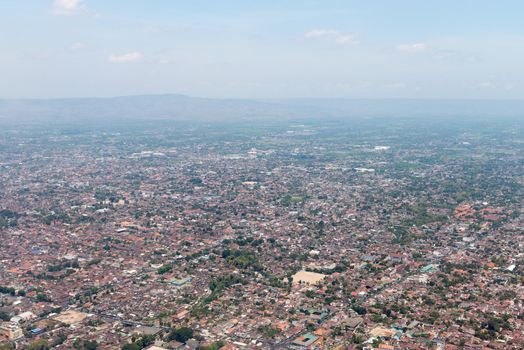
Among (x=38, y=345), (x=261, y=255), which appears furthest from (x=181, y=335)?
(x=261, y=255)

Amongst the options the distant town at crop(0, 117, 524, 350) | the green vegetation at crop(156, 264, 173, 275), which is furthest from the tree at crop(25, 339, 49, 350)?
the green vegetation at crop(156, 264, 173, 275)

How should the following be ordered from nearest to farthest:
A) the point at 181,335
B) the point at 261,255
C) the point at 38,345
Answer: the point at 38,345, the point at 181,335, the point at 261,255

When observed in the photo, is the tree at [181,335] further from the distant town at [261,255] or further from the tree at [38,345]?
the tree at [38,345]

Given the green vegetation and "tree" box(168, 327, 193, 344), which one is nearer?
"tree" box(168, 327, 193, 344)

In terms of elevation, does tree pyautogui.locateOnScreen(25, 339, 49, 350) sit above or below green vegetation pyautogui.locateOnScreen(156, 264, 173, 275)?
below

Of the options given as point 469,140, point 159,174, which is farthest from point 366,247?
point 469,140

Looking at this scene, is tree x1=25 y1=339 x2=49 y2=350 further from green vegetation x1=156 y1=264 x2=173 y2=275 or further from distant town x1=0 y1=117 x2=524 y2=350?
green vegetation x1=156 y1=264 x2=173 y2=275

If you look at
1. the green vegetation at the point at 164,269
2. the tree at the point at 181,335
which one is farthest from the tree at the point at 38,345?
the green vegetation at the point at 164,269

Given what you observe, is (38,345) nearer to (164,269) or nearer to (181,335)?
(181,335)

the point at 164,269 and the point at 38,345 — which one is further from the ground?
→ the point at 164,269

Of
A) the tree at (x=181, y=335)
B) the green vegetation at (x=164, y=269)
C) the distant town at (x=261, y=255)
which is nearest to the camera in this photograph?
the tree at (x=181, y=335)
